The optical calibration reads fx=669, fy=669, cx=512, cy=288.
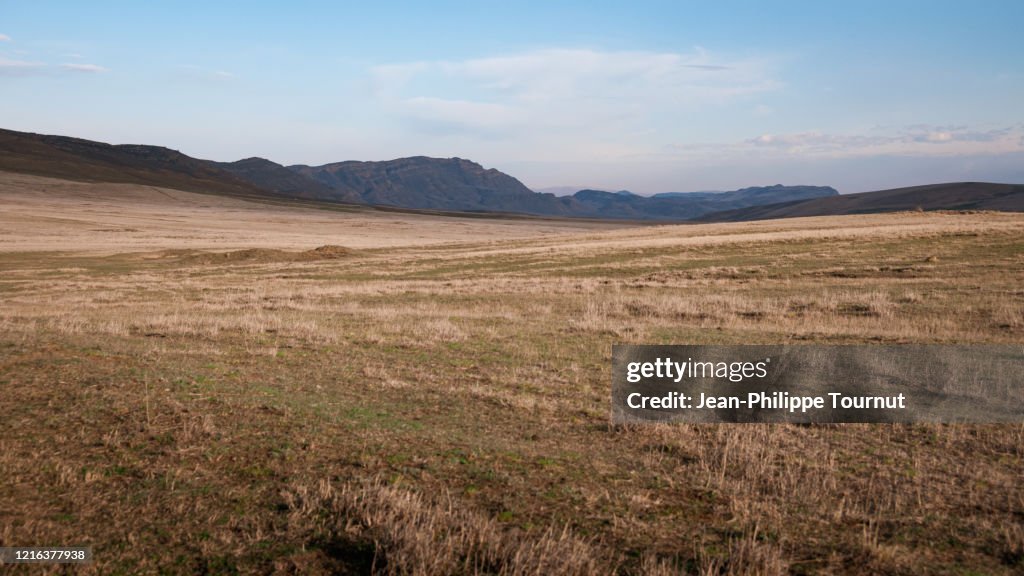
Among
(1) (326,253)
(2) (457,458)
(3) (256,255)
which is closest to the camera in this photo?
(2) (457,458)

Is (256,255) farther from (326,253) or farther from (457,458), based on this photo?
(457,458)

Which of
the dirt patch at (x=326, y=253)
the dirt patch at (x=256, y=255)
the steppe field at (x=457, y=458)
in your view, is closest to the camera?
the steppe field at (x=457, y=458)

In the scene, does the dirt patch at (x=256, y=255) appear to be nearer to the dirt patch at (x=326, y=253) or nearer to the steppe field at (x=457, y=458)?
the dirt patch at (x=326, y=253)

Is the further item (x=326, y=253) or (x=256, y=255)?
(x=326, y=253)

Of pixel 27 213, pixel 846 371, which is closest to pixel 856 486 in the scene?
pixel 846 371

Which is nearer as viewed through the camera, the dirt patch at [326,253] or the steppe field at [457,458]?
the steppe field at [457,458]

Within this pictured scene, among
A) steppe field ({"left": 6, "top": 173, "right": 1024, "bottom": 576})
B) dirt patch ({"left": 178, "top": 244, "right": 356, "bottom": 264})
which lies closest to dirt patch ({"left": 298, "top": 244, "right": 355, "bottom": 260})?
dirt patch ({"left": 178, "top": 244, "right": 356, "bottom": 264})

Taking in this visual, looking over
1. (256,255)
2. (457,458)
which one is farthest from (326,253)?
(457,458)

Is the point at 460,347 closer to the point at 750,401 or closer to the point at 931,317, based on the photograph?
the point at 750,401

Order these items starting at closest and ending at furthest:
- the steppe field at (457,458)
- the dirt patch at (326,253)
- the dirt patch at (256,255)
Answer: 1. the steppe field at (457,458)
2. the dirt patch at (256,255)
3. the dirt patch at (326,253)

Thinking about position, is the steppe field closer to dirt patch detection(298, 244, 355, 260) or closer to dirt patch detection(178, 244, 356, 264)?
dirt patch detection(178, 244, 356, 264)

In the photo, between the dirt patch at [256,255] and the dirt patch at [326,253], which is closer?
the dirt patch at [256,255]

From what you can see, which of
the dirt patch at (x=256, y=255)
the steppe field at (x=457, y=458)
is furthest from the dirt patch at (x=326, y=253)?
the steppe field at (x=457, y=458)

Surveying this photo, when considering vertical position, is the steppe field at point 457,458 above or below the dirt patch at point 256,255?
above
